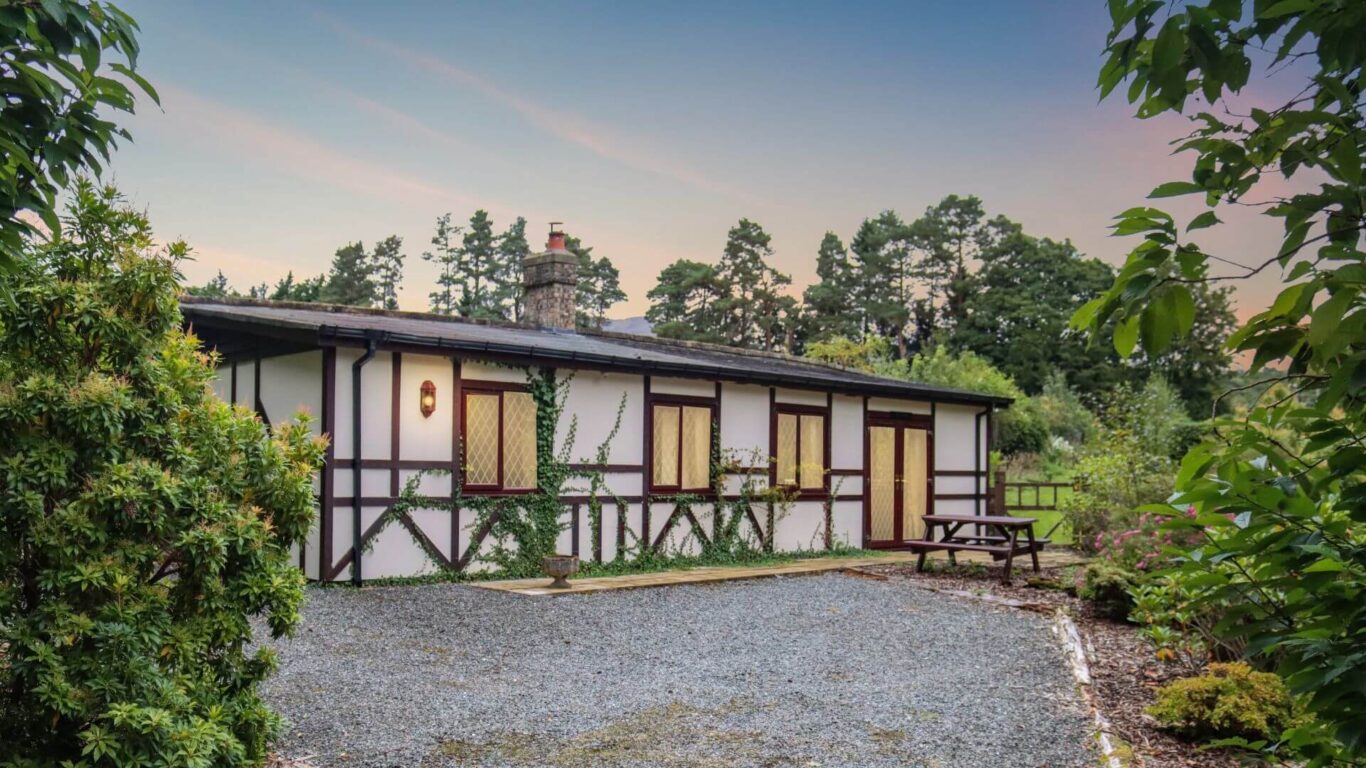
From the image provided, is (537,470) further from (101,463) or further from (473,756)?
(101,463)

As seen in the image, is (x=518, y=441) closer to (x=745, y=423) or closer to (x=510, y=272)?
(x=745, y=423)

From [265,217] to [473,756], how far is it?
61.5 feet

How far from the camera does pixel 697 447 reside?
472 inches

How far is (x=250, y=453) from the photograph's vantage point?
383cm

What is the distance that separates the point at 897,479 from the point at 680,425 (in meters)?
4.13

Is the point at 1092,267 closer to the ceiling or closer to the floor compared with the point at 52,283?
closer to the ceiling

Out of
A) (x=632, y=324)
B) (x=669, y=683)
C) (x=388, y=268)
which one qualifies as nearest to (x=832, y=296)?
(x=632, y=324)

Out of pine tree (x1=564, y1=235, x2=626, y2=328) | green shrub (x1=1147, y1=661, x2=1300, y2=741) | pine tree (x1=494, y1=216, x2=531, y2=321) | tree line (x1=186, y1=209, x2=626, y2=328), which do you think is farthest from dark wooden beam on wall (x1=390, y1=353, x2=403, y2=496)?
pine tree (x1=564, y1=235, x2=626, y2=328)

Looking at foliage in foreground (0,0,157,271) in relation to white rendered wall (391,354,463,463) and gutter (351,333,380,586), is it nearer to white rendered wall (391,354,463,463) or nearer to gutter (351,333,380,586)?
gutter (351,333,380,586)

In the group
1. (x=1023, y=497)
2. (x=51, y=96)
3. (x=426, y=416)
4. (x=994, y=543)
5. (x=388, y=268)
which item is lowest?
(x=1023, y=497)

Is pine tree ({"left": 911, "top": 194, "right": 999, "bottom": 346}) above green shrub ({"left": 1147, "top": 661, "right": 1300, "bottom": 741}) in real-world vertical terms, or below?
above

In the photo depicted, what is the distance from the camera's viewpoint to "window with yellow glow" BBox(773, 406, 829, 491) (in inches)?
504

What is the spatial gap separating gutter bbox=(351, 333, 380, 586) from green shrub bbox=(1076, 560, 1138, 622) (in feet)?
21.6

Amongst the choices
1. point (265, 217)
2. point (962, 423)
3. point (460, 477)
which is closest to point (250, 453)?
point (460, 477)
